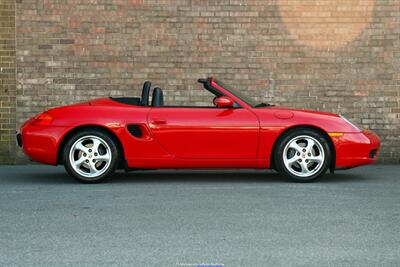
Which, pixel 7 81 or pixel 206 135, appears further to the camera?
pixel 7 81

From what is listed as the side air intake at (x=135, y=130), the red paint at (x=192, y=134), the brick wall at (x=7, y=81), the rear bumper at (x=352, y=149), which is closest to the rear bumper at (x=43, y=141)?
the red paint at (x=192, y=134)

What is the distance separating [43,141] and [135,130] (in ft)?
3.49

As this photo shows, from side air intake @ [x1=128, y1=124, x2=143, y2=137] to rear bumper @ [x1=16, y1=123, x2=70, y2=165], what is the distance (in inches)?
28.5

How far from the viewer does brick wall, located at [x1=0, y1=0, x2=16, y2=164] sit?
1295 cm

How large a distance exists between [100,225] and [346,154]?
400 cm

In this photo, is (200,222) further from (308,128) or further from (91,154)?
(308,128)

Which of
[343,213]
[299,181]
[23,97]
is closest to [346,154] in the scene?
[299,181]

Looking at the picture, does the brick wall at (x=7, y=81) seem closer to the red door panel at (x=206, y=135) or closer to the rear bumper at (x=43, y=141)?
the rear bumper at (x=43, y=141)

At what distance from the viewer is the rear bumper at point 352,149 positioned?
31.8ft

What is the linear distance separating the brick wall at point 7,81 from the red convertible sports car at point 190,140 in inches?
133

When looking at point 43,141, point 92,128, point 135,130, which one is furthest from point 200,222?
point 43,141

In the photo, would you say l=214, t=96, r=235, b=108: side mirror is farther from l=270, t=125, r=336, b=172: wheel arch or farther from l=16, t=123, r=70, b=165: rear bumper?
l=16, t=123, r=70, b=165: rear bumper

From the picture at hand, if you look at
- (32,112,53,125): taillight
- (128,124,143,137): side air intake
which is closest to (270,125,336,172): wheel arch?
(128,124,143,137): side air intake

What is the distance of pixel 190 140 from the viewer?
380 inches
